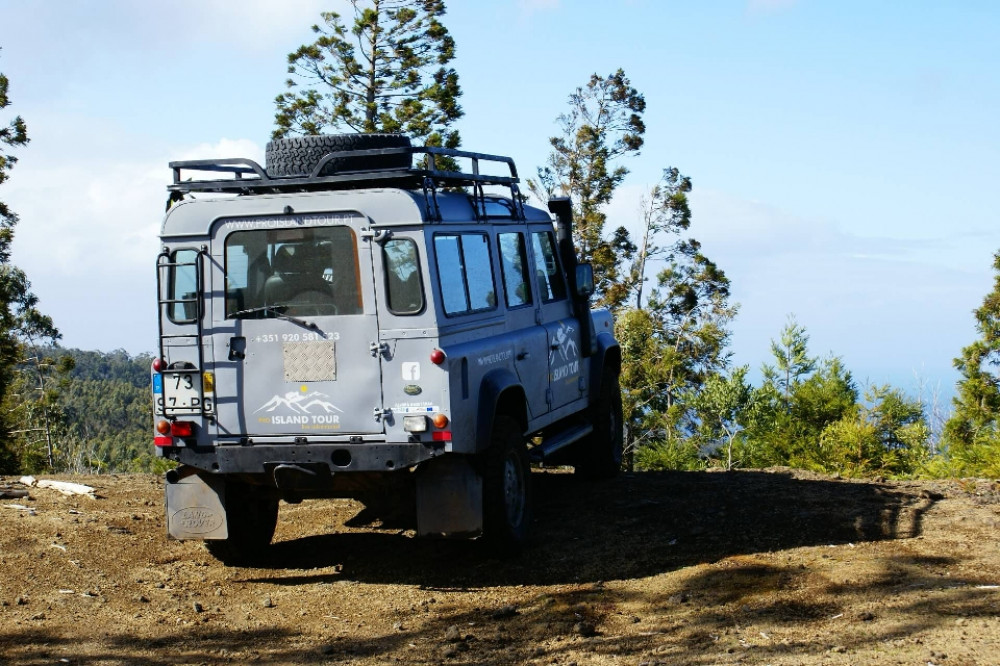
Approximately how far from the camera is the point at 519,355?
8320mm

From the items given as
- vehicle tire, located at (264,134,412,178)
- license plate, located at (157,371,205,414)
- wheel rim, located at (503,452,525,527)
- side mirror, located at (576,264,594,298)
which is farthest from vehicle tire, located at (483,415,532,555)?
side mirror, located at (576,264,594,298)

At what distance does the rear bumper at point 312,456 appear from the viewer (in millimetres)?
7016

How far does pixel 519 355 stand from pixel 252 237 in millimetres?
2210

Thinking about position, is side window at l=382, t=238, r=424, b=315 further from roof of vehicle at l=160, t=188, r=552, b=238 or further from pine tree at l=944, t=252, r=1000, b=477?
pine tree at l=944, t=252, r=1000, b=477

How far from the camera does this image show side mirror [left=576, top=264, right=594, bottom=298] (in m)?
10.1

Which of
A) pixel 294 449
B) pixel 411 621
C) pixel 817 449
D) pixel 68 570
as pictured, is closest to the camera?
pixel 411 621

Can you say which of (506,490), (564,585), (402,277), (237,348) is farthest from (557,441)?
(237,348)

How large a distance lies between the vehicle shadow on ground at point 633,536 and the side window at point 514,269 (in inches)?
74.5

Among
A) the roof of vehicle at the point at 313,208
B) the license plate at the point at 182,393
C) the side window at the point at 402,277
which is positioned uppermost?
the roof of vehicle at the point at 313,208

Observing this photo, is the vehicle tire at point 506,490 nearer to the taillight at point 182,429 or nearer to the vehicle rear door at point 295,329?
the vehicle rear door at point 295,329

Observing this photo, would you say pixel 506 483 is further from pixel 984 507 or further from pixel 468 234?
pixel 984 507

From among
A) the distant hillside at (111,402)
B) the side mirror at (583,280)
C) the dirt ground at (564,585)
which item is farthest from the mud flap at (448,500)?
the distant hillside at (111,402)

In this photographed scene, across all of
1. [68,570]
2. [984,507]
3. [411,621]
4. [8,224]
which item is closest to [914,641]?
[411,621]

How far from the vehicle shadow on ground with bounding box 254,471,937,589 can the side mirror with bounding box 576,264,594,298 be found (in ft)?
6.13
